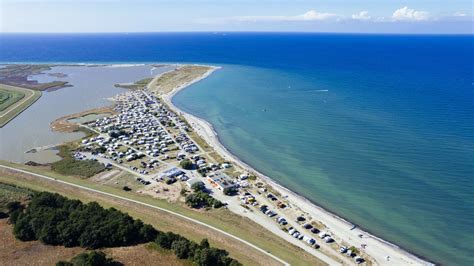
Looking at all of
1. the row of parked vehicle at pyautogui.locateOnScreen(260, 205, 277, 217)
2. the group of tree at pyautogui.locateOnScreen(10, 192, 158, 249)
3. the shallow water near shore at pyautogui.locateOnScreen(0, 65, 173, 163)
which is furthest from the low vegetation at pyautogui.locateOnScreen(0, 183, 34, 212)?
the row of parked vehicle at pyautogui.locateOnScreen(260, 205, 277, 217)

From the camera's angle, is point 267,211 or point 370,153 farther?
point 370,153

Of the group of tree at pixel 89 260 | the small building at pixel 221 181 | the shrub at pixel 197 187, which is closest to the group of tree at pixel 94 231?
the group of tree at pixel 89 260

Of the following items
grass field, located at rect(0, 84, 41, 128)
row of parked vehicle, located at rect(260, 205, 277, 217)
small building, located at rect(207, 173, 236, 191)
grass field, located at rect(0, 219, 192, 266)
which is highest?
grass field, located at rect(0, 84, 41, 128)

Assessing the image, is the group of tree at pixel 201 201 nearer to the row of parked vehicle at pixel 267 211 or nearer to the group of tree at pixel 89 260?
the row of parked vehicle at pixel 267 211

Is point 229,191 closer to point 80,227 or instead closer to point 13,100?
point 80,227

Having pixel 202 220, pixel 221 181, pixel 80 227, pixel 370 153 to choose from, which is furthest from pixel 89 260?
pixel 370 153

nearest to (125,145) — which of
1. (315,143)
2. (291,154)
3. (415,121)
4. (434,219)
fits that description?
(291,154)

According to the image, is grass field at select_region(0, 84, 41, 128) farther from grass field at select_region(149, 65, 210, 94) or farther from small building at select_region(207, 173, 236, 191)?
small building at select_region(207, 173, 236, 191)
